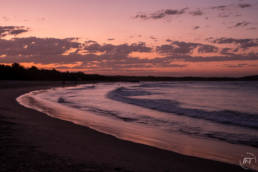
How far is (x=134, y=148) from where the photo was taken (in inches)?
254

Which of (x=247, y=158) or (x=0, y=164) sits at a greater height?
(x=0, y=164)

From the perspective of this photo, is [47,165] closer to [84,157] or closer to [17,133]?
[84,157]

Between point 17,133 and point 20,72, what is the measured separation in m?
94.8

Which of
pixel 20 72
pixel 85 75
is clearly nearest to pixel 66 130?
pixel 20 72

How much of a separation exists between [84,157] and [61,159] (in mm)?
522

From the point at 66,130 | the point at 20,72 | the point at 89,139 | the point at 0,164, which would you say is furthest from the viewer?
the point at 20,72

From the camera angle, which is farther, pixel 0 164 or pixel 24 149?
pixel 24 149

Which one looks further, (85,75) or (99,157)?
(85,75)

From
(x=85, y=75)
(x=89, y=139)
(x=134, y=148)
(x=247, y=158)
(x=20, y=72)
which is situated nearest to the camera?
(x=247, y=158)

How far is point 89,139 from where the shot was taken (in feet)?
24.0

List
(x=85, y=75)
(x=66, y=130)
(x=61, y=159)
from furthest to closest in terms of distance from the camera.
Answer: (x=85, y=75) < (x=66, y=130) < (x=61, y=159)

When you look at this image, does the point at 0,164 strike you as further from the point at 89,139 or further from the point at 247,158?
the point at 247,158

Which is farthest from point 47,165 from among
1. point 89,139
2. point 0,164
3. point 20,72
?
point 20,72

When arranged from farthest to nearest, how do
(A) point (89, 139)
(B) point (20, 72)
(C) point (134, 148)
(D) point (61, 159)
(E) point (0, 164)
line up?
(B) point (20, 72)
(A) point (89, 139)
(C) point (134, 148)
(D) point (61, 159)
(E) point (0, 164)
